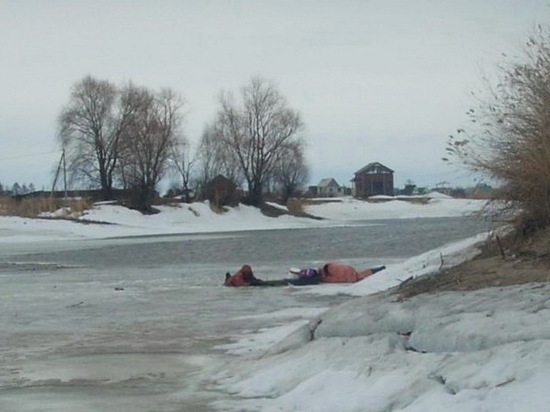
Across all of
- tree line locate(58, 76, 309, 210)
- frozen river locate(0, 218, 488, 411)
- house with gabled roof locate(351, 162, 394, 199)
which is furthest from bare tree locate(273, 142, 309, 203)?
house with gabled roof locate(351, 162, 394, 199)

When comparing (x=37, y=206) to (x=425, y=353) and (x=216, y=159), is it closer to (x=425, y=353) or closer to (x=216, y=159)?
(x=216, y=159)

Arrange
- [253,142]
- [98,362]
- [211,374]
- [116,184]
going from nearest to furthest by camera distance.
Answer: [211,374], [98,362], [116,184], [253,142]

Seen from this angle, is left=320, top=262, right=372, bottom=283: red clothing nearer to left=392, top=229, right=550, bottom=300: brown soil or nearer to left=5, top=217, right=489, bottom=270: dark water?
left=5, top=217, right=489, bottom=270: dark water

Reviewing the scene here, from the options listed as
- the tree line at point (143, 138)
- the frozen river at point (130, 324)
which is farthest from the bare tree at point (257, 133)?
the frozen river at point (130, 324)

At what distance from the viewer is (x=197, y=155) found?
99562 mm

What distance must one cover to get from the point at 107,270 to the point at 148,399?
21.5 metres

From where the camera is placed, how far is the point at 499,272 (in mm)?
10695

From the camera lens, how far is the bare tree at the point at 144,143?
86000mm

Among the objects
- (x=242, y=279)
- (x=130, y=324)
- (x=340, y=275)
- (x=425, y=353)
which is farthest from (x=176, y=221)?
(x=425, y=353)

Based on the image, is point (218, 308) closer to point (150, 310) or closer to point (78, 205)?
point (150, 310)

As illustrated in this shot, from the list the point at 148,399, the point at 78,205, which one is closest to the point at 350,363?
the point at 148,399

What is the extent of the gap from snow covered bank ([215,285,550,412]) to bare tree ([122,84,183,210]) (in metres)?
75.8

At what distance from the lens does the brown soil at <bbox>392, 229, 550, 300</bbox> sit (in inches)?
399

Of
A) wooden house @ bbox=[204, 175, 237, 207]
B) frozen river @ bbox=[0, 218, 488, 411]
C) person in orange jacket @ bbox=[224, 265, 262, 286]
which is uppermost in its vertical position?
wooden house @ bbox=[204, 175, 237, 207]
